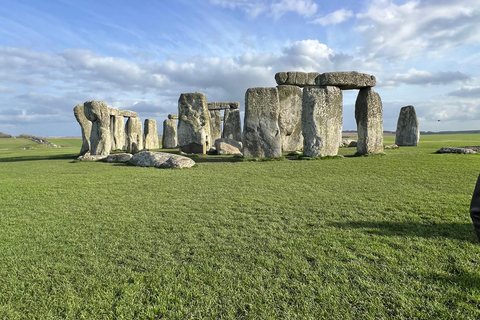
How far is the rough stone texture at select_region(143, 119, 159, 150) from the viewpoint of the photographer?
22.1 m

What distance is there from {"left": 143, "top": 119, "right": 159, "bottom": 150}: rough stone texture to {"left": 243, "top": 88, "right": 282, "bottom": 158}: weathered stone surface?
1325 centimetres

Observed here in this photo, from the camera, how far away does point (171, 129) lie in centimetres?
2252

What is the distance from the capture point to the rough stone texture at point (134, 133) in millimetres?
20047

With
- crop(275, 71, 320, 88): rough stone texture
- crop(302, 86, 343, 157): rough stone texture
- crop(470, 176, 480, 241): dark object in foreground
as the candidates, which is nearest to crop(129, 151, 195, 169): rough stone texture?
crop(302, 86, 343, 157): rough stone texture

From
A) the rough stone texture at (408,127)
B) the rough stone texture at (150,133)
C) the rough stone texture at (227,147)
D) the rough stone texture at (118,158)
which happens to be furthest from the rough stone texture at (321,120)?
the rough stone texture at (150,133)

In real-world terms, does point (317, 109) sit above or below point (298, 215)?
above

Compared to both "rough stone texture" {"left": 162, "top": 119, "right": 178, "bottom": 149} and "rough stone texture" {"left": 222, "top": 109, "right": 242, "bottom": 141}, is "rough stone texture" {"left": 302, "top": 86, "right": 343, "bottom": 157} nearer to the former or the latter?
"rough stone texture" {"left": 222, "top": 109, "right": 242, "bottom": 141}

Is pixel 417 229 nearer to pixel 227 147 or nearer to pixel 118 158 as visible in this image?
pixel 118 158

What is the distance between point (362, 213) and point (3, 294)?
3.95 meters

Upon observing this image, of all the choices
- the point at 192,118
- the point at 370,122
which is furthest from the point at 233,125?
the point at 370,122

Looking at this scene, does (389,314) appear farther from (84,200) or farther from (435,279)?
(84,200)

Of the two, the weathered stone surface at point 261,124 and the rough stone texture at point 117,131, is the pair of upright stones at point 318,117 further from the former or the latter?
the rough stone texture at point 117,131

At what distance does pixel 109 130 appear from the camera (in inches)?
530

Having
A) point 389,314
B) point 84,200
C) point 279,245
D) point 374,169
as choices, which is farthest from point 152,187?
point 374,169
